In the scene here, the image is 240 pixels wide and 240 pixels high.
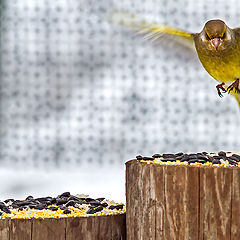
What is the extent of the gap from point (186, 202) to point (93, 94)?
265cm

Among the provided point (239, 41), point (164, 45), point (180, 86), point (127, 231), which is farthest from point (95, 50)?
point (127, 231)

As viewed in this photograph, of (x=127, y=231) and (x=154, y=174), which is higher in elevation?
(x=154, y=174)

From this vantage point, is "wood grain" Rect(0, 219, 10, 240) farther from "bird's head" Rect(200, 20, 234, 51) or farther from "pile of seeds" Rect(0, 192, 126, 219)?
"bird's head" Rect(200, 20, 234, 51)

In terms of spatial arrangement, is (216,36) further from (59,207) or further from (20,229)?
(20,229)

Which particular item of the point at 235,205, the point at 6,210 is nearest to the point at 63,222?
the point at 6,210

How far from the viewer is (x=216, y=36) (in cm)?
183

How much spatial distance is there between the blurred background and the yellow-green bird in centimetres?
187

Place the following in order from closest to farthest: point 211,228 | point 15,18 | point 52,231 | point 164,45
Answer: point 211,228
point 52,231
point 164,45
point 15,18

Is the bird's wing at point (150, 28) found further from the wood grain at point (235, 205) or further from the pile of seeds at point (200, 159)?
the wood grain at point (235, 205)

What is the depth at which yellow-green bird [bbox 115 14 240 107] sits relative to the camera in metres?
1.82

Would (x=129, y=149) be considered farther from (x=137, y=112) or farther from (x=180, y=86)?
(x=180, y=86)

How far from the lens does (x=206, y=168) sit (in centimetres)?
146

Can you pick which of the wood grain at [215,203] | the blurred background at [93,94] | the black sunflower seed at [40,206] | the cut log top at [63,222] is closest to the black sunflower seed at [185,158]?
Result: the wood grain at [215,203]

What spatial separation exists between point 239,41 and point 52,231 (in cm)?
97
